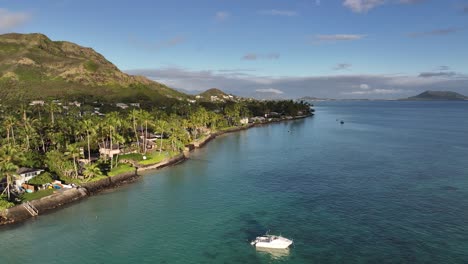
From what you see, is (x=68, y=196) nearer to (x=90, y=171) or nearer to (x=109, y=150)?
(x=90, y=171)

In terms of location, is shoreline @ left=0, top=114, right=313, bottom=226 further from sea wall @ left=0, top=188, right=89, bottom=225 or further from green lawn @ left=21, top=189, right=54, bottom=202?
green lawn @ left=21, top=189, right=54, bottom=202

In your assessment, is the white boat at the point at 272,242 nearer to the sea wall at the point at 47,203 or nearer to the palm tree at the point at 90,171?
the sea wall at the point at 47,203

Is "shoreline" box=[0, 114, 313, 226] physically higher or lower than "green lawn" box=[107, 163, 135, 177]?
lower

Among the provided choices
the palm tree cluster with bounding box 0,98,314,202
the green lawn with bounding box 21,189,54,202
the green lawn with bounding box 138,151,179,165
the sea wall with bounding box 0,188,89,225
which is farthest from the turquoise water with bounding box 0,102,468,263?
Answer: the palm tree cluster with bounding box 0,98,314,202

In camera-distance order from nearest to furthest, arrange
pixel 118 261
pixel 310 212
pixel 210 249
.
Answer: pixel 118 261
pixel 210 249
pixel 310 212

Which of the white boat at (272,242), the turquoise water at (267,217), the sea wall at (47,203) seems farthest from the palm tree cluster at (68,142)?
the white boat at (272,242)

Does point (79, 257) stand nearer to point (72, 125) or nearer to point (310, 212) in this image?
point (310, 212)

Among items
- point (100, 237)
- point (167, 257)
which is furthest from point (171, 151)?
point (167, 257)
